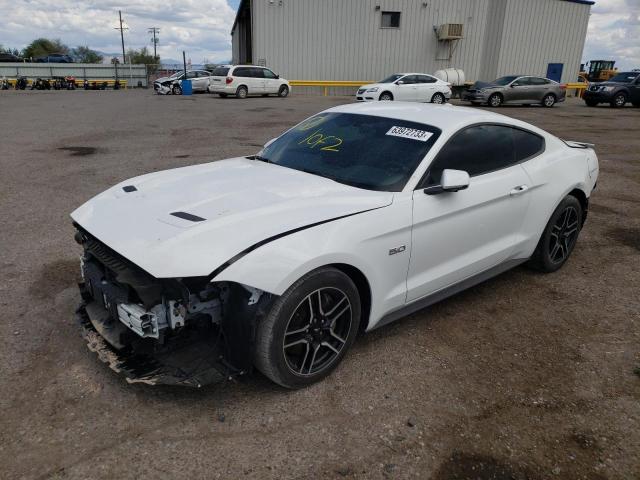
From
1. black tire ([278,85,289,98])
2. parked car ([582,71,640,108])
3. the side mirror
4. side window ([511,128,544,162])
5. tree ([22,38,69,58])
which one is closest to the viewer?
the side mirror

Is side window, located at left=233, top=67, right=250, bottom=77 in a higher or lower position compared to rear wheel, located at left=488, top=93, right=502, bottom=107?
higher

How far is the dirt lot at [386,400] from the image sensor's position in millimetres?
2441

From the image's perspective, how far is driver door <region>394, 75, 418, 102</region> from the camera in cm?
2273

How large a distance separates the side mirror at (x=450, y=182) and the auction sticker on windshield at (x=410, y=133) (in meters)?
Answer: 0.37

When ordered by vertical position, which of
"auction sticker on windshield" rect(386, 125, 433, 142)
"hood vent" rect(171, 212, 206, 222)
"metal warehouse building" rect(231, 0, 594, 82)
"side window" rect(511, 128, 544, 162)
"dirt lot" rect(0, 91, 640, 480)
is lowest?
"dirt lot" rect(0, 91, 640, 480)

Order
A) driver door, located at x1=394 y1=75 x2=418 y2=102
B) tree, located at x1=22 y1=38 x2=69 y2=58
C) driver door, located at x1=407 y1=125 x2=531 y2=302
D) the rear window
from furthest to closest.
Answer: tree, located at x1=22 y1=38 x2=69 y2=58 < the rear window < driver door, located at x1=394 y1=75 x2=418 y2=102 < driver door, located at x1=407 y1=125 x2=531 y2=302

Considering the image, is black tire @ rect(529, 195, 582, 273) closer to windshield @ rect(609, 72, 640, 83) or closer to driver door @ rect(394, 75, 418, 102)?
driver door @ rect(394, 75, 418, 102)

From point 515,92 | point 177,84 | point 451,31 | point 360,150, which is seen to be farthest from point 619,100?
point 360,150

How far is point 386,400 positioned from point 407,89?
21.7m

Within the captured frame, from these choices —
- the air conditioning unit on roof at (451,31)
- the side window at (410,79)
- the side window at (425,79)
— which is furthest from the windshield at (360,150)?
the air conditioning unit on roof at (451,31)

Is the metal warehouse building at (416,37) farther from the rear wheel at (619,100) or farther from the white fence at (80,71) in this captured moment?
the white fence at (80,71)

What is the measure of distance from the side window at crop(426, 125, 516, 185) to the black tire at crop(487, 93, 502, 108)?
67.0ft

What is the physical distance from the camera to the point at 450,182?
10.5 feet

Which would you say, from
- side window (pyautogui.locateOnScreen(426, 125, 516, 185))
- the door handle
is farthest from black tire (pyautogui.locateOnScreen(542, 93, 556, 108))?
the door handle
